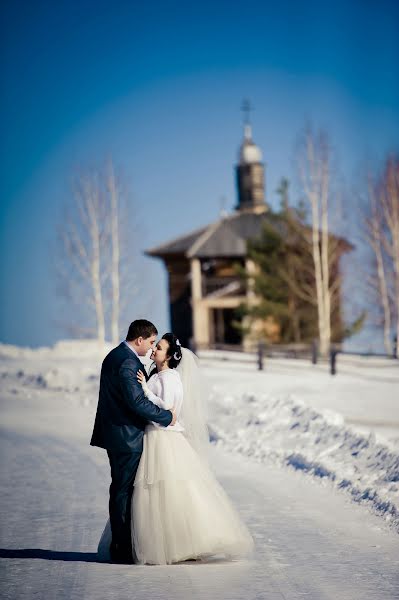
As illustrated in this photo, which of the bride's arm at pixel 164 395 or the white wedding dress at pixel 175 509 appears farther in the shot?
the bride's arm at pixel 164 395

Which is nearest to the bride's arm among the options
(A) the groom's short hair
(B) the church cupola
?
(A) the groom's short hair

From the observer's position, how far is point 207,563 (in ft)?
20.2

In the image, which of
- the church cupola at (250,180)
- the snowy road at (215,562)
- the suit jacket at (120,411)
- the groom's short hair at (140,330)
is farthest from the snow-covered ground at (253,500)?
the church cupola at (250,180)

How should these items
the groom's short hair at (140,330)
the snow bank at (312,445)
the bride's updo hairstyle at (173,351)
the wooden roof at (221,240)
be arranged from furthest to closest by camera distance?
the wooden roof at (221,240), the snow bank at (312,445), the bride's updo hairstyle at (173,351), the groom's short hair at (140,330)

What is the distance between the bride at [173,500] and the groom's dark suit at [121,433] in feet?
0.30

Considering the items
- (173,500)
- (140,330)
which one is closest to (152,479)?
(173,500)

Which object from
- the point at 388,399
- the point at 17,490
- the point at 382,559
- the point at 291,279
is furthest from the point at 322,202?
the point at 382,559

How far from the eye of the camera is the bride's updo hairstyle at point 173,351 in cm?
636

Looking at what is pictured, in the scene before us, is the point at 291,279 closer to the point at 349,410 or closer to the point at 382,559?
the point at 349,410

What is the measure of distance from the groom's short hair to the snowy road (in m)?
1.87

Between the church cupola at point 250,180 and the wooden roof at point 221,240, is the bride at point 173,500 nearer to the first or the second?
the wooden roof at point 221,240

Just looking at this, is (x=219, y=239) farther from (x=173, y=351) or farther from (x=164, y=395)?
(x=164, y=395)

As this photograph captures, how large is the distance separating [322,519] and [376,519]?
21.6 inches

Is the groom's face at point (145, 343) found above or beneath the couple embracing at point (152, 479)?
above
